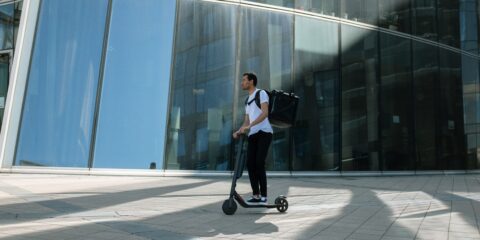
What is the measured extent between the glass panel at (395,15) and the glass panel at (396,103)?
370mm

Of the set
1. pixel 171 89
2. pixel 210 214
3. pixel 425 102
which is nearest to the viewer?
pixel 210 214

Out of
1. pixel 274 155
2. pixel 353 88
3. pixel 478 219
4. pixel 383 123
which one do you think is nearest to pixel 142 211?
pixel 478 219

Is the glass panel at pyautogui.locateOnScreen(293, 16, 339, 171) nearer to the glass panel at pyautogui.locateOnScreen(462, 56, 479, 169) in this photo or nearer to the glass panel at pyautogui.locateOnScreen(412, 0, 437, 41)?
the glass panel at pyautogui.locateOnScreen(412, 0, 437, 41)

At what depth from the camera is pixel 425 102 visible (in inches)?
656

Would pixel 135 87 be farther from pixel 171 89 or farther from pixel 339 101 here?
pixel 339 101

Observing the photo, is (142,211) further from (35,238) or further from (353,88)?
(353,88)

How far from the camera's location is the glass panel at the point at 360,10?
14.7m

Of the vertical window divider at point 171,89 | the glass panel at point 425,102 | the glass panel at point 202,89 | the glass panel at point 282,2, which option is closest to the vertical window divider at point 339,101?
the glass panel at point 282,2

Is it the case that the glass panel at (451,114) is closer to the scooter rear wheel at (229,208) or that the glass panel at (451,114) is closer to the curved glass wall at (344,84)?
the curved glass wall at (344,84)

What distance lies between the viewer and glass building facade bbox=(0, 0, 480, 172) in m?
11.4

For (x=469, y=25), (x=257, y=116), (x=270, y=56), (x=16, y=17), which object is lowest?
(x=257, y=116)

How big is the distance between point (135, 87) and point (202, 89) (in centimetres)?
168

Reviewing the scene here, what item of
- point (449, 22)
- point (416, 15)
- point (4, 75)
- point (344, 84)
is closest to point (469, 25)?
point (449, 22)

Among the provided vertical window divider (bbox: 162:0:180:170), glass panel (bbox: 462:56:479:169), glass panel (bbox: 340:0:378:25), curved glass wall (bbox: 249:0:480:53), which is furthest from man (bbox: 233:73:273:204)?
glass panel (bbox: 462:56:479:169)
